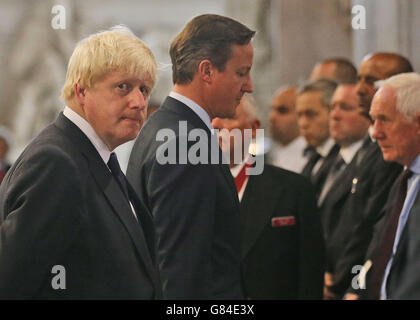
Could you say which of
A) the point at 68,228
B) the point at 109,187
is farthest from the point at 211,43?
the point at 68,228

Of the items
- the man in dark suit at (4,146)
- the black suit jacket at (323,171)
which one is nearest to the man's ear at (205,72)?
the black suit jacket at (323,171)

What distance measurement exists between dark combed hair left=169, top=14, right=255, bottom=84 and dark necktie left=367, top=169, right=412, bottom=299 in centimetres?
107

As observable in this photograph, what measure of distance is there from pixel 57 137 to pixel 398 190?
1827 millimetres

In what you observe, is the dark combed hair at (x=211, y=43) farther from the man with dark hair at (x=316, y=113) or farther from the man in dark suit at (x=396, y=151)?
the man with dark hair at (x=316, y=113)

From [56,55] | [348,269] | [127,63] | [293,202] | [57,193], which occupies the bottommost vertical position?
[348,269]

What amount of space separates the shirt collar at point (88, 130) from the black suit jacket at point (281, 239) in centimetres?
153

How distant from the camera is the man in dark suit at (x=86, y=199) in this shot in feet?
7.38

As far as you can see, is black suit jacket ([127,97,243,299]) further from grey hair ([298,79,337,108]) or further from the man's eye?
grey hair ([298,79,337,108])

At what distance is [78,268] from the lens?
2332 millimetres

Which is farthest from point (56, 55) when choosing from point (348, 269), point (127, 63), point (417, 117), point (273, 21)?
point (127, 63)

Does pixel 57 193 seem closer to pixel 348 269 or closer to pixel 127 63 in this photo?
pixel 127 63

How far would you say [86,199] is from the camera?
2.36 m

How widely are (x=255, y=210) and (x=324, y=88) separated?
7.35ft

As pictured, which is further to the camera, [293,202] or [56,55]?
[56,55]
